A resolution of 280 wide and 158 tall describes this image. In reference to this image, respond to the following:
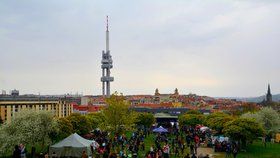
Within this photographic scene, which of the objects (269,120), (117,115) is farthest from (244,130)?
(269,120)

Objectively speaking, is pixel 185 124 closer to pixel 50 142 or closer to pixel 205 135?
pixel 205 135

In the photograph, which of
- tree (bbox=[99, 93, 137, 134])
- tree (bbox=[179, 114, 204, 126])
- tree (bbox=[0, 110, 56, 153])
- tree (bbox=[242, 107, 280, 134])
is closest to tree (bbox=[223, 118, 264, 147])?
tree (bbox=[99, 93, 137, 134])

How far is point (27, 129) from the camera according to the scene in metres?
36.1

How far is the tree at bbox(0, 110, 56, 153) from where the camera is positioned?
113 ft

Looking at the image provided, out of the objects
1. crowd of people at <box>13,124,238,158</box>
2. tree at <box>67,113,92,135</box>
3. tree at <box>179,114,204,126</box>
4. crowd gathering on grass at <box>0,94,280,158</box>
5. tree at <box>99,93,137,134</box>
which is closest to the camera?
crowd of people at <box>13,124,238,158</box>

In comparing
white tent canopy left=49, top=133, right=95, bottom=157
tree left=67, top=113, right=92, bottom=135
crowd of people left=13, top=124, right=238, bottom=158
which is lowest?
crowd of people left=13, top=124, right=238, bottom=158

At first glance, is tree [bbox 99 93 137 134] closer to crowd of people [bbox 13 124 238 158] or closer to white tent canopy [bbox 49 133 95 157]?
crowd of people [bbox 13 124 238 158]

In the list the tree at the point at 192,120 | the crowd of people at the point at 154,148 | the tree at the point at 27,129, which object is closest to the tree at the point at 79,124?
the crowd of people at the point at 154,148

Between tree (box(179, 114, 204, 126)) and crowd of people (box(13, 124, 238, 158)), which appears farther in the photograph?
tree (box(179, 114, 204, 126))

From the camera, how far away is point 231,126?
43844 mm

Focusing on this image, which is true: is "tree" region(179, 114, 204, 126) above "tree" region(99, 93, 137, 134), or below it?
below

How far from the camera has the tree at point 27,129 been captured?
34.6 m

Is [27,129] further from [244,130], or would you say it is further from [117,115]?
[244,130]

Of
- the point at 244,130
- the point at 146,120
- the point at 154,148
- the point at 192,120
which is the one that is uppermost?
the point at 244,130
